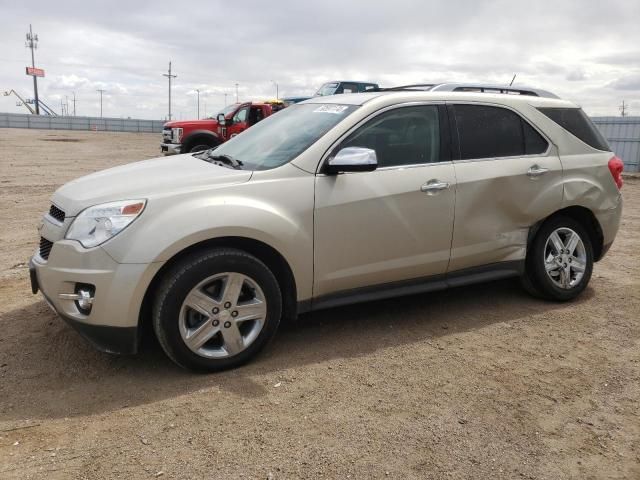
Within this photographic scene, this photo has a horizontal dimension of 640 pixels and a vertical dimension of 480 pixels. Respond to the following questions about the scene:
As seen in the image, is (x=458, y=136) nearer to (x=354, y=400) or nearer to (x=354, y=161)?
(x=354, y=161)

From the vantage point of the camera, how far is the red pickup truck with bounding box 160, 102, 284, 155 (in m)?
17.0

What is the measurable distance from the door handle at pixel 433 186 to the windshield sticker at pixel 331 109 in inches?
31.3

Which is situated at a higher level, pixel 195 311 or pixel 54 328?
pixel 195 311

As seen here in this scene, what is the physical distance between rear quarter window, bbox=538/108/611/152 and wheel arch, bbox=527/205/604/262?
1.91 ft

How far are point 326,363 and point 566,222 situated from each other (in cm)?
247

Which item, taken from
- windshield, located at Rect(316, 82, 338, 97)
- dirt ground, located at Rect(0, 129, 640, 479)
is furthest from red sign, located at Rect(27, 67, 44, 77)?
dirt ground, located at Rect(0, 129, 640, 479)

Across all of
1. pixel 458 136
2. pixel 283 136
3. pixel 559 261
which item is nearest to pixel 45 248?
pixel 283 136

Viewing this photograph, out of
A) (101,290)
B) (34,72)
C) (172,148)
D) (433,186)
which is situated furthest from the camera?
(34,72)

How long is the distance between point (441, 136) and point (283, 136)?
3.84 feet

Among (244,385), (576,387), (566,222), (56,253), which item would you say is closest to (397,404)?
(244,385)

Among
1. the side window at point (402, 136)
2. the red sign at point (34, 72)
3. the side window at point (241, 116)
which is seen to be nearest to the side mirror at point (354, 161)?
the side window at point (402, 136)

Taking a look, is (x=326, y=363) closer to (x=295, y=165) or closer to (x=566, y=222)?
(x=295, y=165)

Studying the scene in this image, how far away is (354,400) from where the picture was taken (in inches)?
123

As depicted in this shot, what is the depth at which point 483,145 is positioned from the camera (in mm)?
4270
